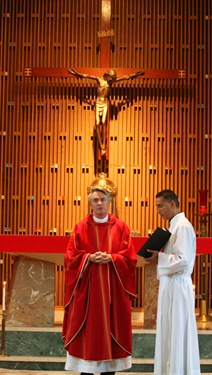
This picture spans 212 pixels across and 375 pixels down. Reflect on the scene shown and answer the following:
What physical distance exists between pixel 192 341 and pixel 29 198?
231 inches

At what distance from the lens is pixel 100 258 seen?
5738 mm

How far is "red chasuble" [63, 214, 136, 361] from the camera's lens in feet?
18.8

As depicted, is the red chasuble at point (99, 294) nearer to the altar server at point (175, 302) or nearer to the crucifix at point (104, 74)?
the altar server at point (175, 302)

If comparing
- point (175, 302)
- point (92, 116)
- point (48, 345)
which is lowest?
point (48, 345)

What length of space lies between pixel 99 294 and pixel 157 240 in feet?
2.07

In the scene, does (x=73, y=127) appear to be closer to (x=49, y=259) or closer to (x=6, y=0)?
(x=6, y=0)

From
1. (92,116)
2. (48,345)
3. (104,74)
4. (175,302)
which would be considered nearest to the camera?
(175,302)

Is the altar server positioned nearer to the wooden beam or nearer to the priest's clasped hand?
the priest's clasped hand

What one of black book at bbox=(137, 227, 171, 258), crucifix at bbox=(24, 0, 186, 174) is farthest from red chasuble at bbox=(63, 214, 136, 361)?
crucifix at bbox=(24, 0, 186, 174)

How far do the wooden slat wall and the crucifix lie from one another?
539 mm

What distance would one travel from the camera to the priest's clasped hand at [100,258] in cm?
574

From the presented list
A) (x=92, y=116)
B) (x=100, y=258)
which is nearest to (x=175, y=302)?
(x=100, y=258)

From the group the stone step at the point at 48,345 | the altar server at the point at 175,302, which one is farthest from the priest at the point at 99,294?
the stone step at the point at 48,345

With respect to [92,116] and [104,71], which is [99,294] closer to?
[104,71]
